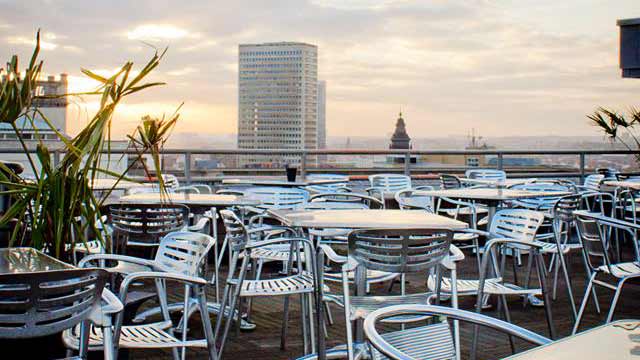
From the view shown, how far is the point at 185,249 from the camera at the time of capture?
3.41 m

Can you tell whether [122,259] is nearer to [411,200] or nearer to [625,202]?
[411,200]

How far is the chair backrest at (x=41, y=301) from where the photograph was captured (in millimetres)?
2002

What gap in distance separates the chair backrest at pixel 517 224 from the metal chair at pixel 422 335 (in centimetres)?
207

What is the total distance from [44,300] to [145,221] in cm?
276

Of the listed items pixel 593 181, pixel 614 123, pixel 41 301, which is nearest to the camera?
pixel 41 301

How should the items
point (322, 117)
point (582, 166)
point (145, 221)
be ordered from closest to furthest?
point (145, 221) < point (582, 166) < point (322, 117)

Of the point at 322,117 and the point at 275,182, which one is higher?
the point at 322,117

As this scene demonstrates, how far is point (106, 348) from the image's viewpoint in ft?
7.21

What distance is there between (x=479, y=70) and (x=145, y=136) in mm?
18456

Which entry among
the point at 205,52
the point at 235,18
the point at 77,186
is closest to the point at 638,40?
the point at 77,186

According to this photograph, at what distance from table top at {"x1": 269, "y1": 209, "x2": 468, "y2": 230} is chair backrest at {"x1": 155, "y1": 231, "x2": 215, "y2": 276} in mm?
490

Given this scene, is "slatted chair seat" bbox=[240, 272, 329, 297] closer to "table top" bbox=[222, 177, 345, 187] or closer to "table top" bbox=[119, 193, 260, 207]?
"table top" bbox=[119, 193, 260, 207]

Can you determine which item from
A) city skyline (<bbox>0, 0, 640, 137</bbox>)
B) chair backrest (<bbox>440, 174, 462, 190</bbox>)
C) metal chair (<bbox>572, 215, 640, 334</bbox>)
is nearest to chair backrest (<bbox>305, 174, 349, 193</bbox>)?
chair backrest (<bbox>440, 174, 462, 190</bbox>)

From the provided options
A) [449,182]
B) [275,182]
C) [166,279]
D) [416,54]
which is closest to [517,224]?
[166,279]
